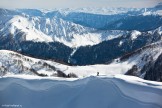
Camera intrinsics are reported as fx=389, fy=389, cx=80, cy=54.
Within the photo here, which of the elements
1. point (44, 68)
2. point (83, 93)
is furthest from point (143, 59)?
point (83, 93)

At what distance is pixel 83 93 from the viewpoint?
9133 millimetres

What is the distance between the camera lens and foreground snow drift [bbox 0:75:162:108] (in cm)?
826

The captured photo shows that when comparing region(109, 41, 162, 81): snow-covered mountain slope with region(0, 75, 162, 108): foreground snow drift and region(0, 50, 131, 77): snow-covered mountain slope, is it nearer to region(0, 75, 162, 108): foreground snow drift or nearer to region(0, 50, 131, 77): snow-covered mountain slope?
region(0, 50, 131, 77): snow-covered mountain slope

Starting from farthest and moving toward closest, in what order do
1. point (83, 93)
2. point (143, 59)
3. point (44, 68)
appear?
point (143, 59)
point (44, 68)
point (83, 93)

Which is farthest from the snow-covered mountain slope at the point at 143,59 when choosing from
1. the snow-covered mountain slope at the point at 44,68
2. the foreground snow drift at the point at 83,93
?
the foreground snow drift at the point at 83,93

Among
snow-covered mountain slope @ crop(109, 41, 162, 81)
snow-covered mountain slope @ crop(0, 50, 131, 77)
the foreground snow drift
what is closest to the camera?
the foreground snow drift

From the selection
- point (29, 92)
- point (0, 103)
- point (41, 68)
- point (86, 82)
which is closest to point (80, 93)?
point (86, 82)

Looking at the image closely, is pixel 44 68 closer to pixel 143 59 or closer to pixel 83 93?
pixel 143 59

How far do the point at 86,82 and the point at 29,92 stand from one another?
4.92 ft

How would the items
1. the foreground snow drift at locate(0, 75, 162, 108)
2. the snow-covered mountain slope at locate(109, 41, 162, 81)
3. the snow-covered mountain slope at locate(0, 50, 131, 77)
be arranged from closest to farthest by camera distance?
1. the foreground snow drift at locate(0, 75, 162, 108)
2. the snow-covered mountain slope at locate(0, 50, 131, 77)
3. the snow-covered mountain slope at locate(109, 41, 162, 81)

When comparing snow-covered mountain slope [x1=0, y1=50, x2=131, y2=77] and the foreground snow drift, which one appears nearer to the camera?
the foreground snow drift

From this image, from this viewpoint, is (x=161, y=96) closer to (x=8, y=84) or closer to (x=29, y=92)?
(x=29, y=92)

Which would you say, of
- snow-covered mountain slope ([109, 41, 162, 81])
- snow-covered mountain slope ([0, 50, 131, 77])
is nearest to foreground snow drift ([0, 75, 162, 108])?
snow-covered mountain slope ([109, 41, 162, 81])

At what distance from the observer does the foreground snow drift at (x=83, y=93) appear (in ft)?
27.1
